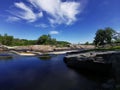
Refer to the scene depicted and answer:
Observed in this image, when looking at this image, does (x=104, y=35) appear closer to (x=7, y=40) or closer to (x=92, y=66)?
(x=92, y=66)

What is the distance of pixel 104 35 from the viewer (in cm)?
8006

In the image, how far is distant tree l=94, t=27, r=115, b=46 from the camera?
262ft

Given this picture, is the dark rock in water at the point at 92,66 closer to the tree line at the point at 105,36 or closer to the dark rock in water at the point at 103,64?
the dark rock in water at the point at 103,64

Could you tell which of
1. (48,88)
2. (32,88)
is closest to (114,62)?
(48,88)

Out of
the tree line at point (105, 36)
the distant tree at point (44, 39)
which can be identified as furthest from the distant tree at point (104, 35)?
the distant tree at point (44, 39)

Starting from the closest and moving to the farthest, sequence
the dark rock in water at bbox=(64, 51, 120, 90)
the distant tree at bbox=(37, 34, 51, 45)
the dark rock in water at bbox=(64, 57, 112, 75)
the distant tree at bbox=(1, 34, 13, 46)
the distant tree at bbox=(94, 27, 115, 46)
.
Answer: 1. the dark rock in water at bbox=(64, 51, 120, 90)
2. the dark rock in water at bbox=(64, 57, 112, 75)
3. the distant tree at bbox=(94, 27, 115, 46)
4. the distant tree at bbox=(1, 34, 13, 46)
5. the distant tree at bbox=(37, 34, 51, 45)

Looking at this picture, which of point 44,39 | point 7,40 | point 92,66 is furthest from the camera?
point 44,39

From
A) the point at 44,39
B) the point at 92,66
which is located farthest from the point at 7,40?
the point at 92,66

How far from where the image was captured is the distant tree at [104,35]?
79912mm

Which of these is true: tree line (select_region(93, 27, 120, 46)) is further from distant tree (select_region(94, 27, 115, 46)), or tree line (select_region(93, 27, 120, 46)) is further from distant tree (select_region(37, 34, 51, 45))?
distant tree (select_region(37, 34, 51, 45))

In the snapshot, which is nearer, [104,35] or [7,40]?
[104,35]

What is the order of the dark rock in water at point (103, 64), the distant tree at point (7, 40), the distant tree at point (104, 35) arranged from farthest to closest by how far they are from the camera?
the distant tree at point (7, 40)
the distant tree at point (104, 35)
the dark rock in water at point (103, 64)

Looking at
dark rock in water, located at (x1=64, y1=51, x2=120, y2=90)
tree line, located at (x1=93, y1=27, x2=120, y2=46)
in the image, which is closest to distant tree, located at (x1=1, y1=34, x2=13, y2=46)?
tree line, located at (x1=93, y1=27, x2=120, y2=46)

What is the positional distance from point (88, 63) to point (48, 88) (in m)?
13.8
